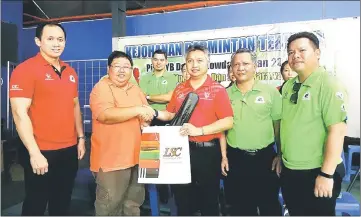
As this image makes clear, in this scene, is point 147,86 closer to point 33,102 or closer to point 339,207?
point 33,102

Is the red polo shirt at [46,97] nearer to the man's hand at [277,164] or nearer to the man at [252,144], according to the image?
the man at [252,144]

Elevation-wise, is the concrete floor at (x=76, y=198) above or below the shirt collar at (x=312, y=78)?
below

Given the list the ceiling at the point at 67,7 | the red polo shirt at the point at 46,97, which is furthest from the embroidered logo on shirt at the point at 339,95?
the ceiling at the point at 67,7

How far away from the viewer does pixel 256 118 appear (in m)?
1.85

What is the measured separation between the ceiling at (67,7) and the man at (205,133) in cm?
474

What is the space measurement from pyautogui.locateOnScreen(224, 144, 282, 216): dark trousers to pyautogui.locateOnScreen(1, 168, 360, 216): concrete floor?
1181mm

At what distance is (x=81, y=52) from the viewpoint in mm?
6453

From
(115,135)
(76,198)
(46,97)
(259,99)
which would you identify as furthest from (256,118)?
(76,198)

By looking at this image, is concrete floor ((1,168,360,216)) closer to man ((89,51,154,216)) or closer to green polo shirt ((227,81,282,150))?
man ((89,51,154,216))

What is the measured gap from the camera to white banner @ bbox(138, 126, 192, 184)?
1747 mm

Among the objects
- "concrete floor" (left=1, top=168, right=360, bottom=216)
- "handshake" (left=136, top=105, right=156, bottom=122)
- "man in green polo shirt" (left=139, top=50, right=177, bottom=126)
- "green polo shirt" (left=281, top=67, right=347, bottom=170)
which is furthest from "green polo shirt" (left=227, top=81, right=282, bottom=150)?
"man in green polo shirt" (left=139, top=50, right=177, bottom=126)

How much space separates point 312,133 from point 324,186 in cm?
28

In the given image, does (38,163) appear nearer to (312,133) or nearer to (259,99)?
(259,99)

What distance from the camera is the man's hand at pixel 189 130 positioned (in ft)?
5.75
